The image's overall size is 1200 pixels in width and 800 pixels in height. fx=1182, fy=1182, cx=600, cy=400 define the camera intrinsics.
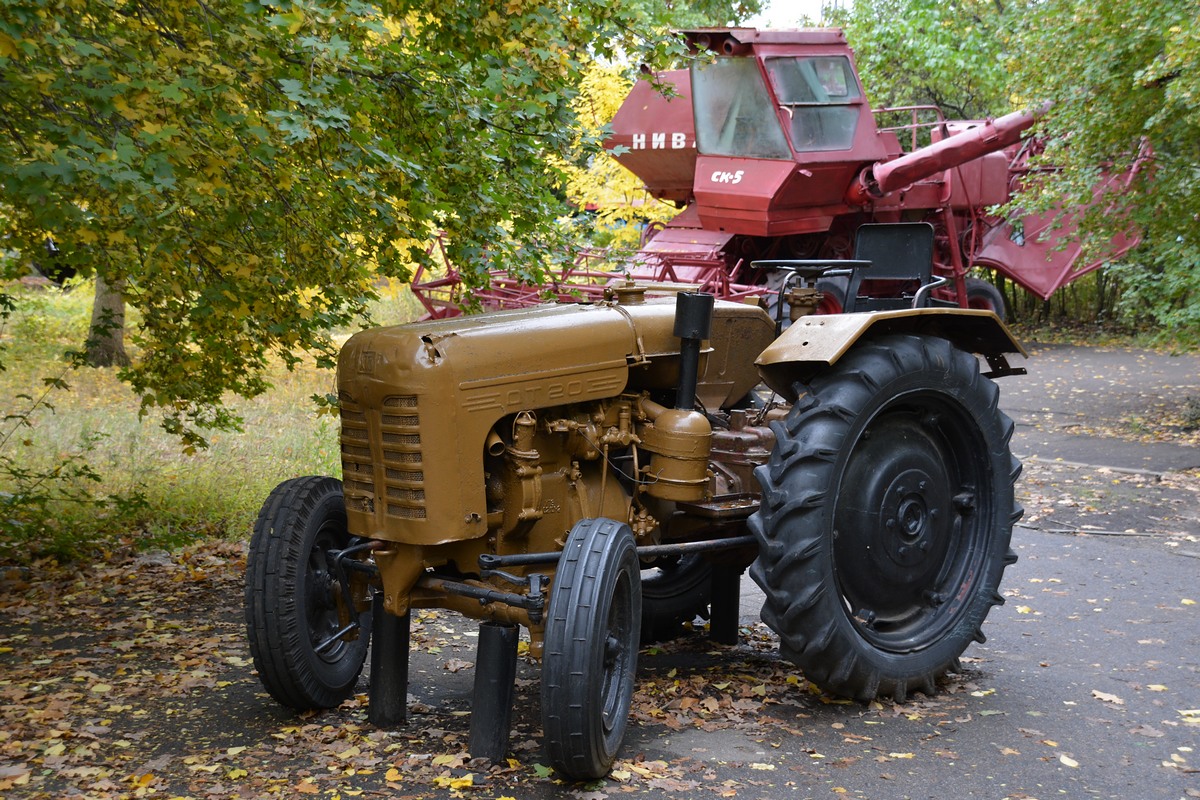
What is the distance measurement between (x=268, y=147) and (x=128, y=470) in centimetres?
445

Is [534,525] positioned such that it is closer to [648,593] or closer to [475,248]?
[648,593]

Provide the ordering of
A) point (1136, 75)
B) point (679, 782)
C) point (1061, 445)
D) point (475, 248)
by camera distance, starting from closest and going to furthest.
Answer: point (679, 782) < point (475, 248) < point (1136, 75) < point (1061, 445)

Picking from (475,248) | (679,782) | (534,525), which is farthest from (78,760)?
(475,248)

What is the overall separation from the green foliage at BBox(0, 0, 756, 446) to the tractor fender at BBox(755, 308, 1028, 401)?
1771mm

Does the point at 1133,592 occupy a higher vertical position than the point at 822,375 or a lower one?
lower

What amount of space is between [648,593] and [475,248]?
1947mm

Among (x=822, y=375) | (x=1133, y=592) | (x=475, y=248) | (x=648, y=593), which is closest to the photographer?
(x=822, y=375)

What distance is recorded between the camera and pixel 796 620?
14.7ft

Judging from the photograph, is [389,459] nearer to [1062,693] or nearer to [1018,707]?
[1018,707]

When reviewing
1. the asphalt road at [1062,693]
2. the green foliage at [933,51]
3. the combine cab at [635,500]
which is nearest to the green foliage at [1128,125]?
the asphalt road at [1062,693]

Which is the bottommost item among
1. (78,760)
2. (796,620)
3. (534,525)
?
(78,760)

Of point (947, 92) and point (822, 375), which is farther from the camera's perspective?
point (947, 92)

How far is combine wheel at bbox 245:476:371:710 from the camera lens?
170 inches

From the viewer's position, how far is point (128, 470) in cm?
838
